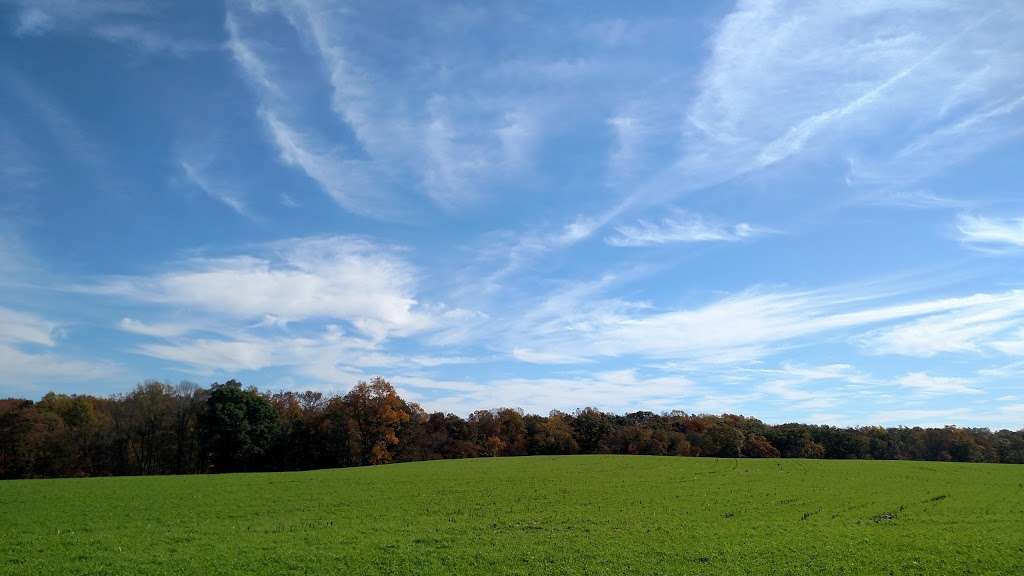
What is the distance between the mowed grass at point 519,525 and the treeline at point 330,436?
107ft

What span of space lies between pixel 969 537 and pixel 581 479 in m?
29.0

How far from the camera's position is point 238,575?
20.0 m

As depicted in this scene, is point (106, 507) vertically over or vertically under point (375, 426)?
under

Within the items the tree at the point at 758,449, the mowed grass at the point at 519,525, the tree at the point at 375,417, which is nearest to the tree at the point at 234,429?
the tree at the point at 375,417

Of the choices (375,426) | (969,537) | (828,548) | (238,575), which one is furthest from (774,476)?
(375,426)

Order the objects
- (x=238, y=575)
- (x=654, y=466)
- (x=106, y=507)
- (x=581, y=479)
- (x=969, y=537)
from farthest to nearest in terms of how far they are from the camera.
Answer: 1. (x=654, y=466)
2. (x=581, y=479)
3. (x=106, y=507)
4. (x=969, y=537)
5. (x=238, y=575)

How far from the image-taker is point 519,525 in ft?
95.7

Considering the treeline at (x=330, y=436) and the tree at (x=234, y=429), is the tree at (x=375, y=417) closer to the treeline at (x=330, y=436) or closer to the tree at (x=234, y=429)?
the treeline at (x=330, y=436)

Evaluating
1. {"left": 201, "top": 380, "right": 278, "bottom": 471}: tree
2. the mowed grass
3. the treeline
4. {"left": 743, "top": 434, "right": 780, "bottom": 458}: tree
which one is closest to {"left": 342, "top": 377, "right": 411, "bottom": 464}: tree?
the treeline

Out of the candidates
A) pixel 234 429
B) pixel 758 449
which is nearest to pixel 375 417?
pixel 234 429

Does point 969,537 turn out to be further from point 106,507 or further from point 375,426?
point 375,426

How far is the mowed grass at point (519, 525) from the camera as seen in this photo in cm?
2156

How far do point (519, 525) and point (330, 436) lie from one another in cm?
6723

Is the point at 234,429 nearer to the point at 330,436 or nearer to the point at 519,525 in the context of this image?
the point at 330,436
